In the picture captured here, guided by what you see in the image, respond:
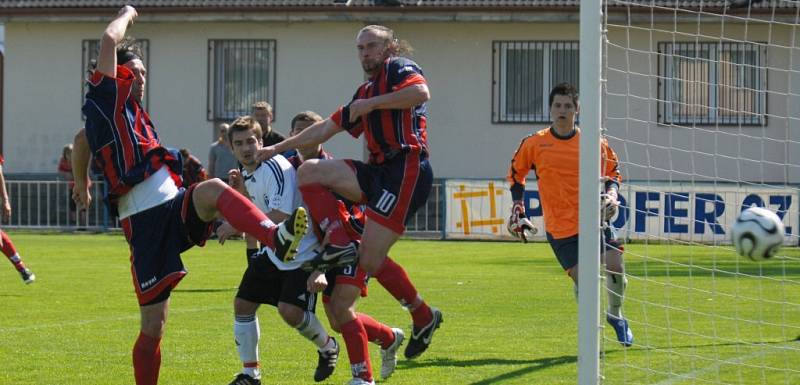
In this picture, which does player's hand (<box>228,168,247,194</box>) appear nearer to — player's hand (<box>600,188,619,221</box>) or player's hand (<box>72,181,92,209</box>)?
player's hand (<box>72,181,92,209</box>)

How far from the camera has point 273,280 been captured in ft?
26.7

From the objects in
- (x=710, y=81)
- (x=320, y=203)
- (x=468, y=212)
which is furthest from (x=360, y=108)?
(x=468, y=212)

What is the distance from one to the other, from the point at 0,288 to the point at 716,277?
8.25 meters

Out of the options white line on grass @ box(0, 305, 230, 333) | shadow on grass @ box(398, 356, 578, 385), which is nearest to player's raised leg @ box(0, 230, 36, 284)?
white line on grass @ box(0, 305, 230, 333)

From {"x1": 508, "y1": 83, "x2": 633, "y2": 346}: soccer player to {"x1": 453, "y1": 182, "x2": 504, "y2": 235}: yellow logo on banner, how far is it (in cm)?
1280

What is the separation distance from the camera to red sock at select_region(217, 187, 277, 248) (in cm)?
682

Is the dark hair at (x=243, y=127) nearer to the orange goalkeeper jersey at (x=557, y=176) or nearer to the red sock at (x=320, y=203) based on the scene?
the red sock at (x=320, y=203)

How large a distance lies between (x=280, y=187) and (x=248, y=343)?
99 cm

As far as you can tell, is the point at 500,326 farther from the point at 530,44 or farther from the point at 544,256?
the point at 530,44

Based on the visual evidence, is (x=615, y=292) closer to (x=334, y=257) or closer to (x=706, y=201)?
(x=334, y=257)

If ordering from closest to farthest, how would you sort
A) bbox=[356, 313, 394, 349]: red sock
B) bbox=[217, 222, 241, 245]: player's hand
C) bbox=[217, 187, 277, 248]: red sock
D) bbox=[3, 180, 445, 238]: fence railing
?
bbox=[217, 187, 277, 248]: red sock, bbox=[217, 222, 241, 245]: player's hand, bbox=[356, 313, 394, 349]: red sock, bbox=[3, 180, 445, 238]: fence railing

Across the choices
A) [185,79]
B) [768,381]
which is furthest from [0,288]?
[185,79]

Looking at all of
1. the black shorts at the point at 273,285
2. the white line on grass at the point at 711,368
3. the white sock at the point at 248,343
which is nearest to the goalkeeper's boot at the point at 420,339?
the black shorts at the point at 273,285

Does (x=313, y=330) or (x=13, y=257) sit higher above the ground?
(x=13, y=257)
